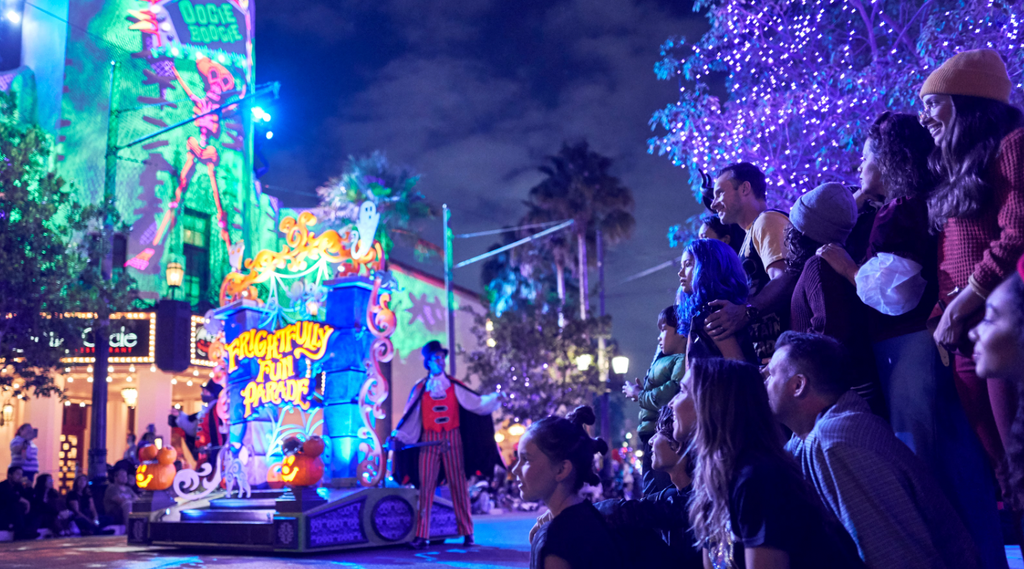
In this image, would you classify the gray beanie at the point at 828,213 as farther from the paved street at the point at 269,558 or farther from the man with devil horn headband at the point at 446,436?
the man with devil horn headband at the point at 446,436

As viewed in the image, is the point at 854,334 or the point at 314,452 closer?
the point at 854,334

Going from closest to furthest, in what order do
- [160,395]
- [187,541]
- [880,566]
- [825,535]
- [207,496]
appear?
[825,535]
[880,566]
[187,541]
[207,496]
[160,395]

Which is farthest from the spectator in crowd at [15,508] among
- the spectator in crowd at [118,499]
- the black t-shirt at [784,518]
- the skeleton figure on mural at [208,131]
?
the black t-shirt at [784,518]

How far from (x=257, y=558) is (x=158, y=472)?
9.44ft

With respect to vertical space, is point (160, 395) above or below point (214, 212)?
below

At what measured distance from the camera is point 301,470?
8.98 meters

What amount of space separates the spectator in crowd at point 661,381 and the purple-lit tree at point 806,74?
8.82m

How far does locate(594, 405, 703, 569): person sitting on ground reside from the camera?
3205 mm

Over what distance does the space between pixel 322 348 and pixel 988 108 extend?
8.47 meters

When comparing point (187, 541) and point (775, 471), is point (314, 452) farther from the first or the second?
point (775, 471)

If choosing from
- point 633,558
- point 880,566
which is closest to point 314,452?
point 633,558

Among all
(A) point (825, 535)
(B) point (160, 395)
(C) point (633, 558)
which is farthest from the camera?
(B) point (160, 395)

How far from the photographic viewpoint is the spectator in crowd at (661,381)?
4086 millimetres

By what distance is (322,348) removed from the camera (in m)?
10.2
